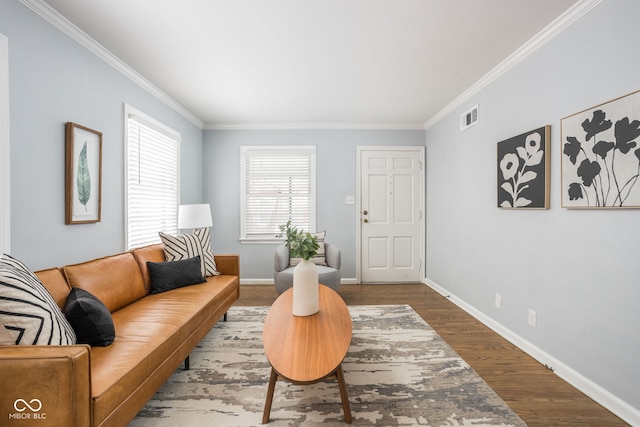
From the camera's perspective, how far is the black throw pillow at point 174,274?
2586 millimetres

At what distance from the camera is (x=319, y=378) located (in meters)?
1.37

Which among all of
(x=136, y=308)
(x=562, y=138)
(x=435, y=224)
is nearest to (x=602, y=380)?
(x=562, y=138)

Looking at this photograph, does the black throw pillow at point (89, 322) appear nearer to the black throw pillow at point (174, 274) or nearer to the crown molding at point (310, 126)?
the black throw pillow at point (174, 274)

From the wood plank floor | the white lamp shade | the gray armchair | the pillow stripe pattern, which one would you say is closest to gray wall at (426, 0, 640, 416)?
the wood plank floor

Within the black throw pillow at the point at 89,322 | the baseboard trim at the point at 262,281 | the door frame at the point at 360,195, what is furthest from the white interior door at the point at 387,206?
the black throw pillow at the point at 89,322

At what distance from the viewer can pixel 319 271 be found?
3.62m

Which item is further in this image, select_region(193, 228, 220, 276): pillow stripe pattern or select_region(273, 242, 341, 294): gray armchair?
select_region(273, 242, 341, 294): gray armchair

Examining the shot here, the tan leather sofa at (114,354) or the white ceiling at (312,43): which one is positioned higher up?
the white ceiling at (312,43)

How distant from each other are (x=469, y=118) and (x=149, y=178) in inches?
148

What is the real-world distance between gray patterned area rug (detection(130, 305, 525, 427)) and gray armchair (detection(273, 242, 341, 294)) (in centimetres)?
95

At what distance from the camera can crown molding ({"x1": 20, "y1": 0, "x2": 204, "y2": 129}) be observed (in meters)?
1.96

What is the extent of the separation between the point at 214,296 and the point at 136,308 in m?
0.57

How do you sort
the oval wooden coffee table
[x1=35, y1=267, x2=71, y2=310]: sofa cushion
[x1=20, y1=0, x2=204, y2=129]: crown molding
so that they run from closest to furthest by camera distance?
the oval wooden coffee table
[x1=35, y1=267, x2=71, y2=310]: sofa cushion
[x1=20, y1=0, x2=204, y2=129]: crown molding

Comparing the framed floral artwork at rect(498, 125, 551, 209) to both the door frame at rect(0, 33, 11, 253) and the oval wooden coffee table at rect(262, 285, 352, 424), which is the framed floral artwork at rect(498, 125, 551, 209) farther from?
the door frame at rect(0, 33, 11, 253)
